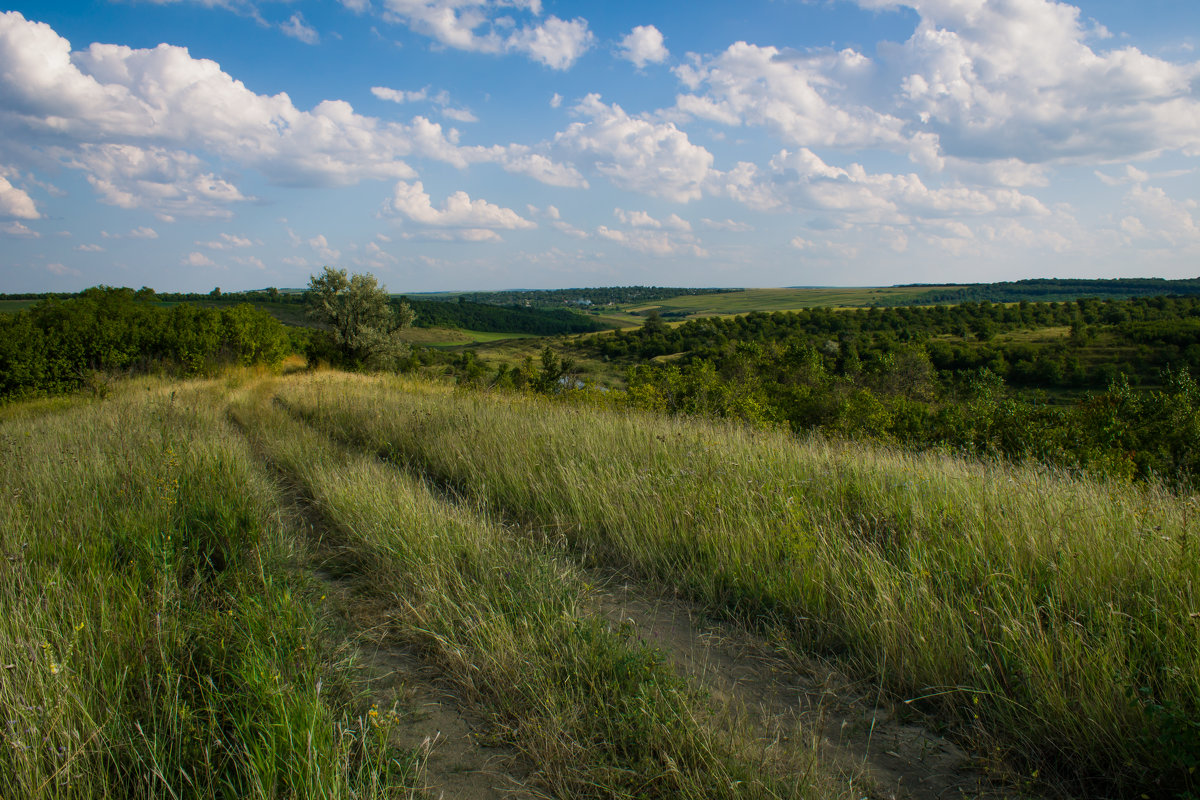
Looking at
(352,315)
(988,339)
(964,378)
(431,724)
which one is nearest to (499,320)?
(988,339)

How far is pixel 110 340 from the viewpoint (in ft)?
67.9

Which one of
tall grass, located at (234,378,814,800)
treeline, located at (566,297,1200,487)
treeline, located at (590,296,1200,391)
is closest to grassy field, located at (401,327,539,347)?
treeline, located at (566,297,1200,487)

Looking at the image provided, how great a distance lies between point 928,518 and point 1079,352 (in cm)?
7845

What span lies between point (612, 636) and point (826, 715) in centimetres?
107

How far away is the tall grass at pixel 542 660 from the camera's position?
210 cm

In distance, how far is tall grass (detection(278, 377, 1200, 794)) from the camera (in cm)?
224

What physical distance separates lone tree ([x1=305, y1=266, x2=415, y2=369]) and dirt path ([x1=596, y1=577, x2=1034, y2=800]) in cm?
3238

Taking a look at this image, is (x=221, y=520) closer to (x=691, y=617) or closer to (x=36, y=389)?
(x=691, y=617)

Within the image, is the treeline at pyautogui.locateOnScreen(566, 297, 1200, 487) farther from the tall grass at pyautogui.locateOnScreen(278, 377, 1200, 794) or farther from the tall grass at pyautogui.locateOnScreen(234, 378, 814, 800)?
the tall grass at pyautogui.locateOnScreen(234, 378, 814, 800)

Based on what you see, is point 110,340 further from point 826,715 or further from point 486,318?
point 486,318

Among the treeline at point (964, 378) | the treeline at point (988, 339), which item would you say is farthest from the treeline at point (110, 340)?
the treeline at point (988, 339)

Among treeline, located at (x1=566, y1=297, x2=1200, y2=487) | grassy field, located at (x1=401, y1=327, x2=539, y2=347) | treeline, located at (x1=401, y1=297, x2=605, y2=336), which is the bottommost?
treeline, located at (x1=566, y1=297, x2=1200, y2=487)

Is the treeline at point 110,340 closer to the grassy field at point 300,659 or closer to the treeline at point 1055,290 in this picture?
the grassy field at point 300,659

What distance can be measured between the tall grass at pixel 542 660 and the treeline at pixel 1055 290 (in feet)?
545
